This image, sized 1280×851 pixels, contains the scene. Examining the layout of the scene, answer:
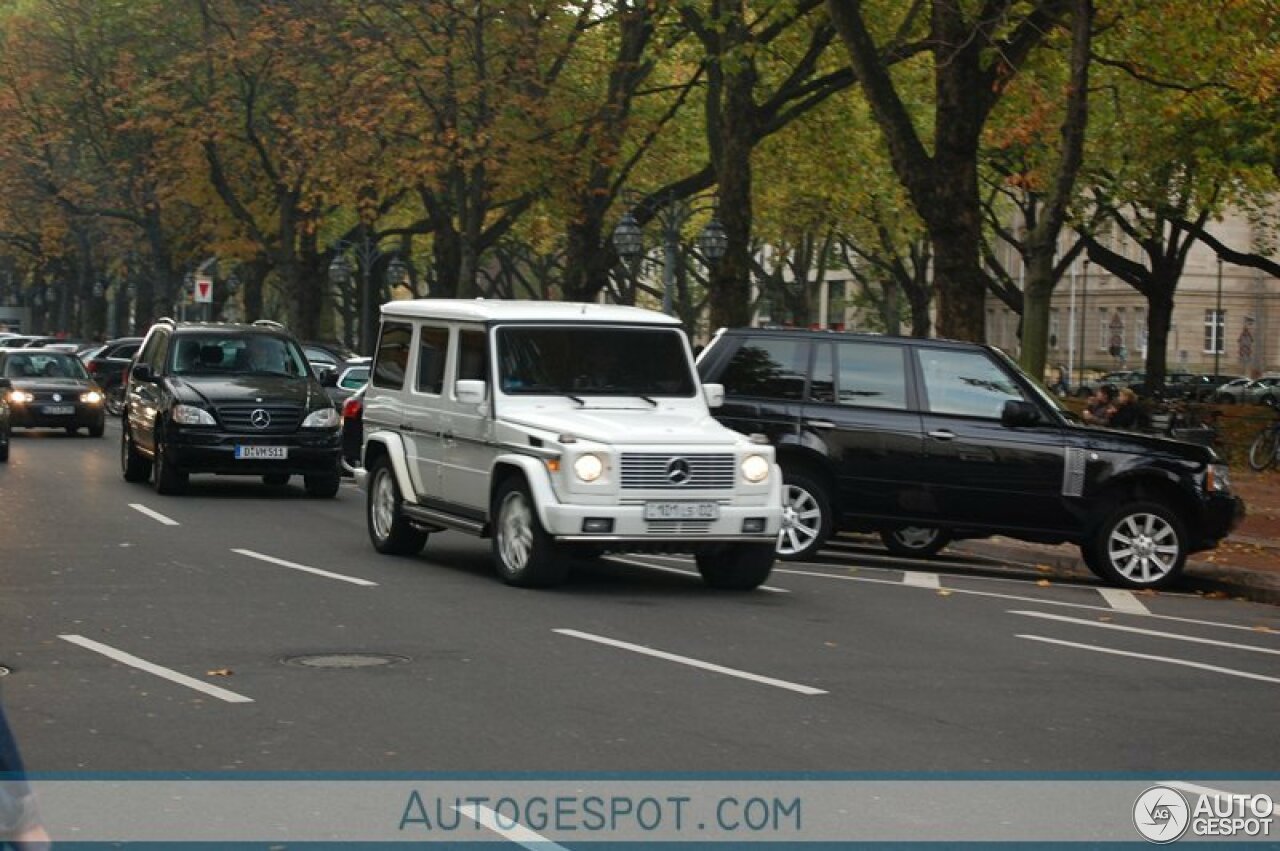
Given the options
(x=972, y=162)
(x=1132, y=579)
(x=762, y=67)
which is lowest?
(x=1132, y=579)

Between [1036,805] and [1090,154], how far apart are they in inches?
1515

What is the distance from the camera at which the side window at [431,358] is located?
17.0 m

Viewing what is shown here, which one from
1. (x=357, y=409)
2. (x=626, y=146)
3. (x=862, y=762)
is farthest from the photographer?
(x=626, y=146)

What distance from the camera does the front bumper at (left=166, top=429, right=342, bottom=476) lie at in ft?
77.6

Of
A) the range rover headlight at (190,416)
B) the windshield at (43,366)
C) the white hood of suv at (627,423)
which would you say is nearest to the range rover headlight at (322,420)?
the range rover headlight at (190,416)

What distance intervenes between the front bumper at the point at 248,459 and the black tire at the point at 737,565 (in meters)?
9.11

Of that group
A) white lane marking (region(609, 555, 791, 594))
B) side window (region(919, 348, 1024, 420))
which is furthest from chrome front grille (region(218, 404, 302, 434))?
side window (region(919, 348, 1024, 420))

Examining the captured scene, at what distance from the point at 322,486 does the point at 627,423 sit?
9846 mm

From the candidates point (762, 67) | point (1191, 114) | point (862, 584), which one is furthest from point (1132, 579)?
point (762, 67)

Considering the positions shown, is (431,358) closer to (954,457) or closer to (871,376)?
(871,376)

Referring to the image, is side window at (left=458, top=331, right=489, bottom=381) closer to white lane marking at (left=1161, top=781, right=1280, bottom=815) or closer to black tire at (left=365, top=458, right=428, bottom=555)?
black tire at (left=365, top=458, right=428, bottom=555)

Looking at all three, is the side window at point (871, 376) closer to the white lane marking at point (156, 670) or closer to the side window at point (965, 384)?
the side window at point (965, 384)

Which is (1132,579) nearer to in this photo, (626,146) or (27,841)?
(27,841)

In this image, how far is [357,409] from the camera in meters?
20.0
